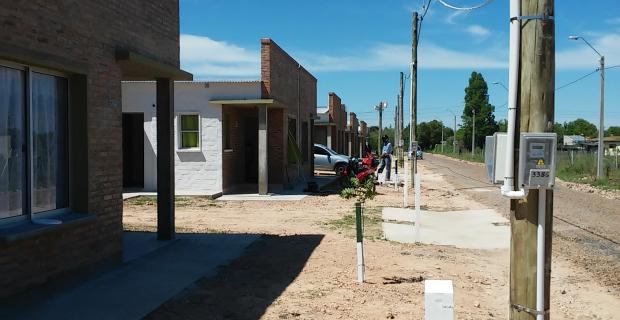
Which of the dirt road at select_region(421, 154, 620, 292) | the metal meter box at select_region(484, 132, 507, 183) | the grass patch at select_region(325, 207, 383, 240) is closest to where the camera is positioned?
the metal meter box at select_region(484, 132, 507, 183)

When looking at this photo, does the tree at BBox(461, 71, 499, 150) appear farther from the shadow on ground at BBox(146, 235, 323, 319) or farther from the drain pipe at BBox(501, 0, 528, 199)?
the drain pipe at BBox(501, 0, 528, 199)

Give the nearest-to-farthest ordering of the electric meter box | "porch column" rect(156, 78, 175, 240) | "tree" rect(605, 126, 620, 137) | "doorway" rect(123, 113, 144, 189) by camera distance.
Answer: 1. the electric meter box
2. "porch column" rect(156, 78, 175, 240)
3. "doorway" rect(123, 113, 144, 189)
4. "tree" rect(605, 126, 620, 137)

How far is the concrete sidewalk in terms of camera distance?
19.7 ft

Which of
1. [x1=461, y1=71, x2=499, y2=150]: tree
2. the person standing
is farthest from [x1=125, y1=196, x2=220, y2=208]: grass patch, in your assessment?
[x1=461, y1=71, x2=499, y2=150]: tree

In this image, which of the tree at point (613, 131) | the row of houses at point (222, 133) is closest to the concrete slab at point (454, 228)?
the row of houses at point (222, 133)

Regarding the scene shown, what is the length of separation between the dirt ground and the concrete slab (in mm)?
486

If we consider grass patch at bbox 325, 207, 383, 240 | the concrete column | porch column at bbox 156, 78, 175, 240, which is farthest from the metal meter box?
the concrete column

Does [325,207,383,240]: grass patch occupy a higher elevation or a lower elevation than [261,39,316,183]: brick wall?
lower

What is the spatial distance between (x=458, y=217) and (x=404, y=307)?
350 inches

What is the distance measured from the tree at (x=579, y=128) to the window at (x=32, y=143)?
471ft

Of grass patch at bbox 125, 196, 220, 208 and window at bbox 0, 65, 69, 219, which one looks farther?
grass patch at bbox 125, 196, 220, 208

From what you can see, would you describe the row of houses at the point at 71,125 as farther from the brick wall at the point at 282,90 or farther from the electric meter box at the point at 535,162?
the brick wall at the point at 282,90

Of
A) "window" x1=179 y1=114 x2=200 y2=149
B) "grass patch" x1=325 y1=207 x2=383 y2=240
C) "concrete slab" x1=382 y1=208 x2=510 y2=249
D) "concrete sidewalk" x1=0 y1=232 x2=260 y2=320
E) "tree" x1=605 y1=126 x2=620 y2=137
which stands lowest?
"concrete slab" x1=382 y1=208 x2=510 y2=249

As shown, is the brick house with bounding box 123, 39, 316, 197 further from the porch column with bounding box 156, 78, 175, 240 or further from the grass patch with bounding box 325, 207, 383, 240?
the porch column with bounding box 156, 78, 175, 240
